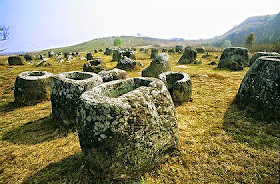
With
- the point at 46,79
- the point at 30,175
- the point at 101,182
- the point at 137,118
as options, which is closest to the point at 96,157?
the point at 101,182

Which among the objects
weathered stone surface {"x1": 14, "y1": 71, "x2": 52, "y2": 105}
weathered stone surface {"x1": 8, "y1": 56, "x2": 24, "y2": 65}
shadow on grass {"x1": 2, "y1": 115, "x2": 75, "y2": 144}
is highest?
weathered stone surface {"x1": 8, "y1": 56, "x2": 24, "y2": 65}

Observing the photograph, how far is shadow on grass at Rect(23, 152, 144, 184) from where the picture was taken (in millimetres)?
3736

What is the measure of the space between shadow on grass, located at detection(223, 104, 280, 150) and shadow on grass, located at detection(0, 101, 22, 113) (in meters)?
11.5

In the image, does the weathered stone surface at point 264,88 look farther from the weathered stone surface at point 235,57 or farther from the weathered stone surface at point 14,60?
the weathered stone surface at point 14,60

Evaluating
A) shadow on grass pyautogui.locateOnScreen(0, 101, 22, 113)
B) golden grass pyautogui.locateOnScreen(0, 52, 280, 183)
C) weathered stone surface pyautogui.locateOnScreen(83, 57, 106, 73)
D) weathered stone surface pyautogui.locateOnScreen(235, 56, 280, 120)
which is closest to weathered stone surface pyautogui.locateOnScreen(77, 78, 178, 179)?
golden grass pyautogui.locateOnScreen(0, 52, 280, 183)

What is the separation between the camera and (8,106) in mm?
9430

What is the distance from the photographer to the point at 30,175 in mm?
4184

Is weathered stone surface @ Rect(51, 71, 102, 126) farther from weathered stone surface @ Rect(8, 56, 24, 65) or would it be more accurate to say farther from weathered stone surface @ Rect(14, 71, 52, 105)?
weathered stone surface @ Rect(8, 56, 24, 65)

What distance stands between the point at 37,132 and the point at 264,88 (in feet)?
31.5

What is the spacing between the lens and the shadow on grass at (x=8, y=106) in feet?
29.3

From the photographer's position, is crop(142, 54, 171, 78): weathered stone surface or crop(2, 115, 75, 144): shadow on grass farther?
crop(142, 54, 171, 78): weathered stone surface

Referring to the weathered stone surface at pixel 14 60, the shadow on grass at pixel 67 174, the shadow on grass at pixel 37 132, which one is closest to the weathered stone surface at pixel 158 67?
the shadow on grass at pixel 37 132

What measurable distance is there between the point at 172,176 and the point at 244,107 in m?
5.28

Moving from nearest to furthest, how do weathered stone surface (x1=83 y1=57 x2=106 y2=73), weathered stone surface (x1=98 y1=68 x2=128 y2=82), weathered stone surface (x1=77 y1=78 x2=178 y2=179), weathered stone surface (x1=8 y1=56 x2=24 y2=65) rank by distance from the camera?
weathered stone surface (x1=77 y1=78 x2=178 y2=179), weathered stone surface (x1=98 y1=68 x2=128 y2=82), weathered stone surface (x1=83 y1=57 x2=106 y2=73), weathered stone surface (x1=8 y1=56 x2=24 y2=65)
